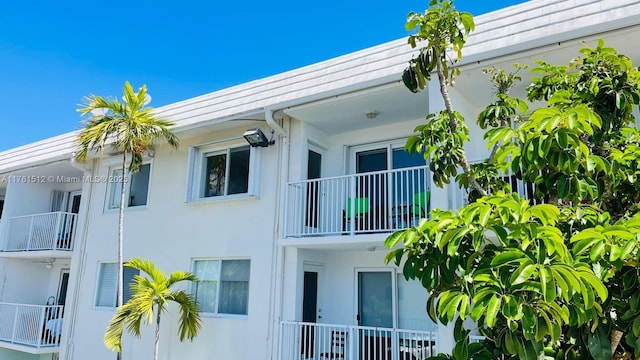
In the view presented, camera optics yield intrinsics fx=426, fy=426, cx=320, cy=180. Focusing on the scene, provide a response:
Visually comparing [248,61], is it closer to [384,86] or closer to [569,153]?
[384,86]

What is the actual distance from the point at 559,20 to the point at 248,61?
12488 mm

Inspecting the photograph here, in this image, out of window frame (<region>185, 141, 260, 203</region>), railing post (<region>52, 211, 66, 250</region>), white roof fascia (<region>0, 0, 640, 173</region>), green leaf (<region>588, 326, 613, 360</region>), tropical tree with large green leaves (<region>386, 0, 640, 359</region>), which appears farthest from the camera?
railing post (<region>52, 211, 66, 250</region>)

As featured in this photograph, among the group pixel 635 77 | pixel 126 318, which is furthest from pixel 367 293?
pixel 635 77

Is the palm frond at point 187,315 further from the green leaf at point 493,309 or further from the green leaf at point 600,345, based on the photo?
the green leaf at point 493,309

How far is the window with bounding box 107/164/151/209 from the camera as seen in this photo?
1242cm

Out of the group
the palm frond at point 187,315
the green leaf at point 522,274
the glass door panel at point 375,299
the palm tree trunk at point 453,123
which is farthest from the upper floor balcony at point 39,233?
the green leaf at point 522,274

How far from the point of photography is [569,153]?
312 centimetres

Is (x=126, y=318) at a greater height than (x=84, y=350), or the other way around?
(x=126, y=318)

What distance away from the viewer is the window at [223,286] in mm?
9820

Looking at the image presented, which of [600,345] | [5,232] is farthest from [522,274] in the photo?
[5,232]

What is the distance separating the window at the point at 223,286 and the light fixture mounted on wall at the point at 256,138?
2753 mm

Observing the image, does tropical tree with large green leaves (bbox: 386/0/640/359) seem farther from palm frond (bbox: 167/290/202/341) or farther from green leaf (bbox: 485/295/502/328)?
palm frond (bbox: 167/290/202/341)

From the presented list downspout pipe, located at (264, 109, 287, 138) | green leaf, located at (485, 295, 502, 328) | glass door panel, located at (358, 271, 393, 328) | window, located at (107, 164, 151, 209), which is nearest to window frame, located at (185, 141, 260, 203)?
downspout pipe, located at (264, 109, 287, 138)

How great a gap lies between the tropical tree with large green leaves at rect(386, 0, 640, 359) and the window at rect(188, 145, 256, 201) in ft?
22.7
